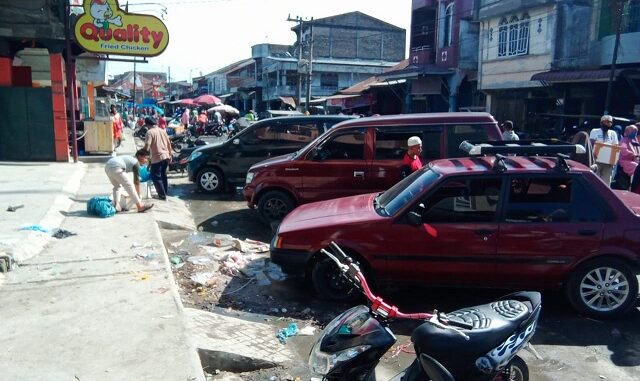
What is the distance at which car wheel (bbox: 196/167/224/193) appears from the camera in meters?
11.8

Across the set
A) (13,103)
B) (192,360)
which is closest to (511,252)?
(192,360)

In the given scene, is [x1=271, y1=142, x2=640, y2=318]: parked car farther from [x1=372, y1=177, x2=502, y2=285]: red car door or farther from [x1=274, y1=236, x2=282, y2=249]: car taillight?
[x1=274, y1=236, x2=282, y2=249]: car taillight

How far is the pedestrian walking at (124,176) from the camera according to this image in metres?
8.12

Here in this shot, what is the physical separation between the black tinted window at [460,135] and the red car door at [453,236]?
9.53 feet

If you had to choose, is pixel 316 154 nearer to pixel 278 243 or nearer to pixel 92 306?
pixel 278 243

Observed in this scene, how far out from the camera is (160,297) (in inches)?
196

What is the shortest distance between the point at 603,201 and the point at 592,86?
50.2 ft

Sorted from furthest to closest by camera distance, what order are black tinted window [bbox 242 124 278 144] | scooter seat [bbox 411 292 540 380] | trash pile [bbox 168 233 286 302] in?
black tinted window [bbox 242 124 278 144] → trash pile [bbox 168 233 286 302] → scooter seat [bbox 411 292 540 380]

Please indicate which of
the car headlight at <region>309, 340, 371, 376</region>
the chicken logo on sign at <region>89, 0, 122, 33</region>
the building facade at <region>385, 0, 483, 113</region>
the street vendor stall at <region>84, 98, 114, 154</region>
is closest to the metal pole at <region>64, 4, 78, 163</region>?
the chicken logo on sign at <region>89, 0, 122, 33</region>

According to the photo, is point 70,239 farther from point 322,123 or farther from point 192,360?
point 322,123

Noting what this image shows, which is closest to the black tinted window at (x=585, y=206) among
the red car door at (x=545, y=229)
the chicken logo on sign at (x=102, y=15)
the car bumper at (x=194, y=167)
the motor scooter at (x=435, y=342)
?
the red car door at (x=545, y=229)

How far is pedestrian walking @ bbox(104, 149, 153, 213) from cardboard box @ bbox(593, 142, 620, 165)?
8.19 meters

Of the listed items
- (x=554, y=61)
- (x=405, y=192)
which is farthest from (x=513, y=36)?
(x=405, y=192)

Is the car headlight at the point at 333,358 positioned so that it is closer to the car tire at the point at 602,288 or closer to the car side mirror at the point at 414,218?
the car side mirror at the point at 414,218
